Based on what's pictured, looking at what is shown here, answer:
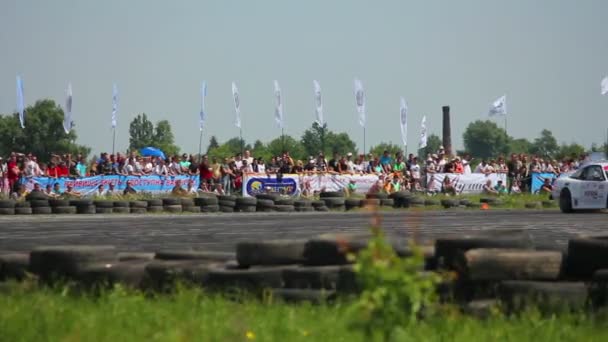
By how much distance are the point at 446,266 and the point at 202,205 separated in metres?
19.5

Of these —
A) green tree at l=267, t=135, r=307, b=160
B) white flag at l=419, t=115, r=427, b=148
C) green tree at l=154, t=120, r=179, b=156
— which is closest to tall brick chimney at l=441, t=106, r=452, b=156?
white flag at l=419, t=115, r=427, b=148

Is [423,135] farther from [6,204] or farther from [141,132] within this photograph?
[141,132]

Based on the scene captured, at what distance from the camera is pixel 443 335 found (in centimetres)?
711

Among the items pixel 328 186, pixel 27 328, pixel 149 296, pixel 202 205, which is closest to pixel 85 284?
pixel 149 296

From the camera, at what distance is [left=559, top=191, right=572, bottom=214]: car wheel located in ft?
87.7

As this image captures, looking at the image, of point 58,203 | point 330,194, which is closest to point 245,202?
point 330,194

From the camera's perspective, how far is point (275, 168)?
32750 mm

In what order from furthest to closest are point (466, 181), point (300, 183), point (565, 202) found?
point (466, 181) < point (300, 183) < point (565, 202)

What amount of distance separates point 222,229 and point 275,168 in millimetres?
14139

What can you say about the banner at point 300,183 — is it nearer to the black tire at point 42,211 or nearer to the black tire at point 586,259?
the black tire at point 42,211

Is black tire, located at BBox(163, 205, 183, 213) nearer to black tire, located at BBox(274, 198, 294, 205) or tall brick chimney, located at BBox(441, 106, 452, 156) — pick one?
black tire, located at BBox(274, 198, 294, 205)

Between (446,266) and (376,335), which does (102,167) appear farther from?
(376,335)

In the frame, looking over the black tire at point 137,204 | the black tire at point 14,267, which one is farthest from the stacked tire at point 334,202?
the black tire at point 14,267

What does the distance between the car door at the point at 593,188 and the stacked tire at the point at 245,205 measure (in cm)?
772
